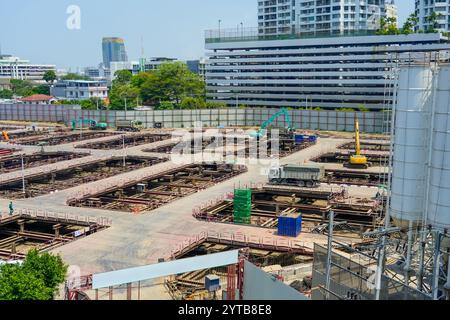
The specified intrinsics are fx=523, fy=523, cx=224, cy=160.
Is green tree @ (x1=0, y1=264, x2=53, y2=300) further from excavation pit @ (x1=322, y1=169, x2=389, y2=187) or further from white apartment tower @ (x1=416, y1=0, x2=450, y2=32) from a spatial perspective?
white apartment tower @ (x1=416, y1=0, x2=450, y2=32)

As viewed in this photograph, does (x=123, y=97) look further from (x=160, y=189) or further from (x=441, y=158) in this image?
(x=441, y=158)

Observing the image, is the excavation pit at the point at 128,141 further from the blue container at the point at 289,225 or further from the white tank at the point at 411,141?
the white tank at the point at 411,141

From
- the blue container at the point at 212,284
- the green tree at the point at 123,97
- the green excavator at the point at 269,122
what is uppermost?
the green tree at the point at 123,97

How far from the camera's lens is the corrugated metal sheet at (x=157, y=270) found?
20.1 metres

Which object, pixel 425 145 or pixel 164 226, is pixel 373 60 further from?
pixel 425 145

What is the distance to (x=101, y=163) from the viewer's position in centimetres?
6662

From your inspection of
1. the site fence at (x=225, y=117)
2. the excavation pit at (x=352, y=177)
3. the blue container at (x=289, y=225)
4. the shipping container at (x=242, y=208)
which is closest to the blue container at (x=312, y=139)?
the site fence at (x=225, y=117)

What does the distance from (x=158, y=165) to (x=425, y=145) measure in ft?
150

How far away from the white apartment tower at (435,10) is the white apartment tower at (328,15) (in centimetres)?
1194

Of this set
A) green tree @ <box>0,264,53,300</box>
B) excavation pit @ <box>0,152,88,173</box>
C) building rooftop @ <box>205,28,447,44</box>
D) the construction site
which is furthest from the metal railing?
green tree @ <box>0,264,53,300</box>

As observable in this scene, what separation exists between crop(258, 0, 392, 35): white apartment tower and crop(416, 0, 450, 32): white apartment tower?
1194 centimetres

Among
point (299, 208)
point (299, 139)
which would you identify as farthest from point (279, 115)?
point (299, 208)

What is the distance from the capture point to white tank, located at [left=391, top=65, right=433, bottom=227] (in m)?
21.6
